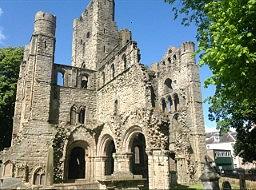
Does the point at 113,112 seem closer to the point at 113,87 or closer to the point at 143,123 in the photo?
the point at 113,87

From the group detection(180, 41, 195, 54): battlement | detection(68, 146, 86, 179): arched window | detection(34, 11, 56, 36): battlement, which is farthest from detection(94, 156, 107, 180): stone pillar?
detection(180, 41, 195, 54): battlement

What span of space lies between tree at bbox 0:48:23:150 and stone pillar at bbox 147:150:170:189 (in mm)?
18946

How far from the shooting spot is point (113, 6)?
33.2 meters

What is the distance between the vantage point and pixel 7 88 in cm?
3114

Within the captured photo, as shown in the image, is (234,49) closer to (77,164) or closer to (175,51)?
(77,164)

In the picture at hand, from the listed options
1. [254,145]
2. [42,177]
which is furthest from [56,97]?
[254,145]

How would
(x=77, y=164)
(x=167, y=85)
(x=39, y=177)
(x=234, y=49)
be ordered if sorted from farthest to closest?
1. (x=167, y=85)
2. (x=77, y=164)
3. (x=39, y=177)
4. (x=234, y=49)

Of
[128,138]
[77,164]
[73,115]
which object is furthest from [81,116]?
[128,138]

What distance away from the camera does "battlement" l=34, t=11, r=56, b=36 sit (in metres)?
24.2

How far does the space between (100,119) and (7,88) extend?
41.0 ft

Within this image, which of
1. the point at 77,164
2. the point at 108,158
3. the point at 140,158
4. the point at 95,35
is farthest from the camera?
the point at 95,35

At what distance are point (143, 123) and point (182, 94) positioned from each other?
13.7 m

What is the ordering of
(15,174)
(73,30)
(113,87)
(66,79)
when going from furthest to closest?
(73,30) → (66,79) → (113,87) → (15,174)

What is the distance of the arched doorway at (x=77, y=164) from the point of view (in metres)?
24.0
